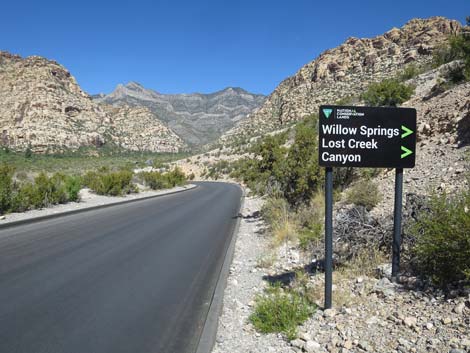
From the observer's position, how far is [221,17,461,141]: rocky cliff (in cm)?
5859

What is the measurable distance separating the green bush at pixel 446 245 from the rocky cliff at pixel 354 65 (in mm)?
50427

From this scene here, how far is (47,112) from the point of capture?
8969 centimetres

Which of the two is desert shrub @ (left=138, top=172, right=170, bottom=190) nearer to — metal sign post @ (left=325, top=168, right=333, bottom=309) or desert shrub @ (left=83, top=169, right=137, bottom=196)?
desert shrub @ (left=83, top=169, right=137, bottom=196)

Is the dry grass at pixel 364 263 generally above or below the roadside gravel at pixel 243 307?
above

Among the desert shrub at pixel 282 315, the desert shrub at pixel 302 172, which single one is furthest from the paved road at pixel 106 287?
the desert shrub at pixel 302 172

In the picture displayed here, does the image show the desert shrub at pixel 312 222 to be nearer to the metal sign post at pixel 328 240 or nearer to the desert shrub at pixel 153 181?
the metal sign post at pixel 328 240

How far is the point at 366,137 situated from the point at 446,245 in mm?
1618

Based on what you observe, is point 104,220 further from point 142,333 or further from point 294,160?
point 142,333

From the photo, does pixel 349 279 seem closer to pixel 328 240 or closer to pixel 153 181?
pixel 328 240

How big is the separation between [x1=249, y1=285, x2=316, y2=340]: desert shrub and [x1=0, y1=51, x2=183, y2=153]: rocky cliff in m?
89.1

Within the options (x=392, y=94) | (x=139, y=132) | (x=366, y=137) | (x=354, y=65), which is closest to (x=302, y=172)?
(x=366, y=137)

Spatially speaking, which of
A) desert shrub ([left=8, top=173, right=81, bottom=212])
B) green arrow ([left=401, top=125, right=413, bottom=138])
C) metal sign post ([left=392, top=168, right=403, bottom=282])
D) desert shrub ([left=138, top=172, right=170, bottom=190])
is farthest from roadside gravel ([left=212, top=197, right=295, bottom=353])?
desert shrub ([left=138, top=172, right=170, bottom=190])

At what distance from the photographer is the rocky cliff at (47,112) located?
85562 mm

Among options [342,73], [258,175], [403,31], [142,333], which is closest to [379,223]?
[142,333]
